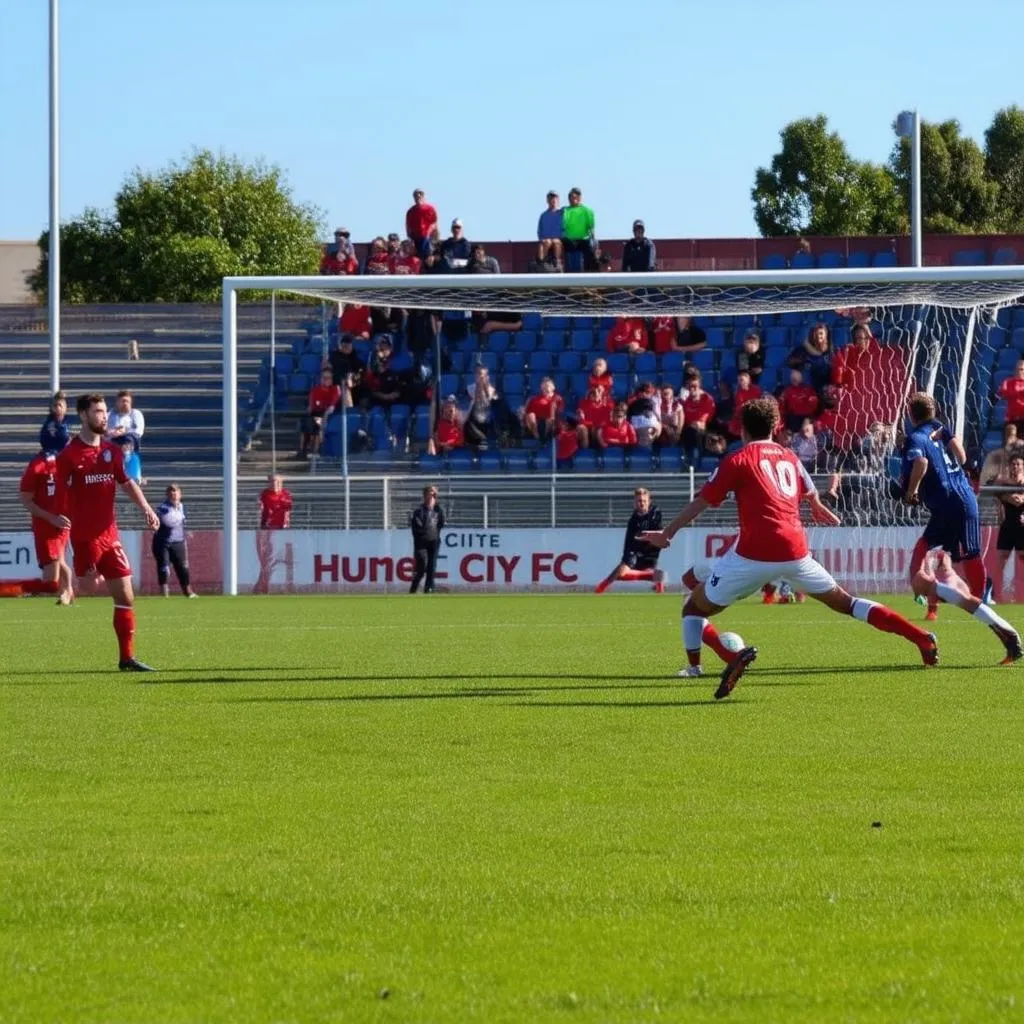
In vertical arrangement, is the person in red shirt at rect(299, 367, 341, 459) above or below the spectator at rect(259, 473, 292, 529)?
above

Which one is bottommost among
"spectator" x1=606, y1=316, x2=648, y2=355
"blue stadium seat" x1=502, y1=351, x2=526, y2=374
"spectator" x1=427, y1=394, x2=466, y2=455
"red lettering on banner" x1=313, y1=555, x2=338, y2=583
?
"red lettering on banner" x1=313, y1=555, x2=338, y2=583

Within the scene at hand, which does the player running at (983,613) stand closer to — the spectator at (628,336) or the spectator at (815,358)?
the spectator at (815,358)

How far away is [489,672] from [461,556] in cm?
1585

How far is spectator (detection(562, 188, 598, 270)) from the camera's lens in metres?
34.6

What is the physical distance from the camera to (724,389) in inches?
1214

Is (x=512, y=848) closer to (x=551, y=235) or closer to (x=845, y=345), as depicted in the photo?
(x=845, y=345)

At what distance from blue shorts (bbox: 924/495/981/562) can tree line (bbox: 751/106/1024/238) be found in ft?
188

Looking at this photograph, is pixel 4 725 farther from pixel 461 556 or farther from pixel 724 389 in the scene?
pixel 724 389

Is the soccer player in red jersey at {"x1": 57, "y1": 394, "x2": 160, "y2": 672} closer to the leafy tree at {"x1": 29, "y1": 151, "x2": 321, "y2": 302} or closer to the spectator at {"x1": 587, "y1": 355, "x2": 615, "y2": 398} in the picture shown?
the spectator at {"x1": 587, "y1": 355, "x2": 615, "y2": 398}

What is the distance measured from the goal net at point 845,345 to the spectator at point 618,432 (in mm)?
1428

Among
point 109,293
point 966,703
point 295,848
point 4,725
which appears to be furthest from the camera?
point 109,293

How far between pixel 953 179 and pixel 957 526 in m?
62.2

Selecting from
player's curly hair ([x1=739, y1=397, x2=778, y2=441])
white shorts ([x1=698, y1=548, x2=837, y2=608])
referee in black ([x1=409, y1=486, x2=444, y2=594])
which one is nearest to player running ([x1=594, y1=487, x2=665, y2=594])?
referee in black ([x1=409, y1=486, x2=444, y2=594])

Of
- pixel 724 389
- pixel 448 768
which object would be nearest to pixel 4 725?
pixel 448 768
